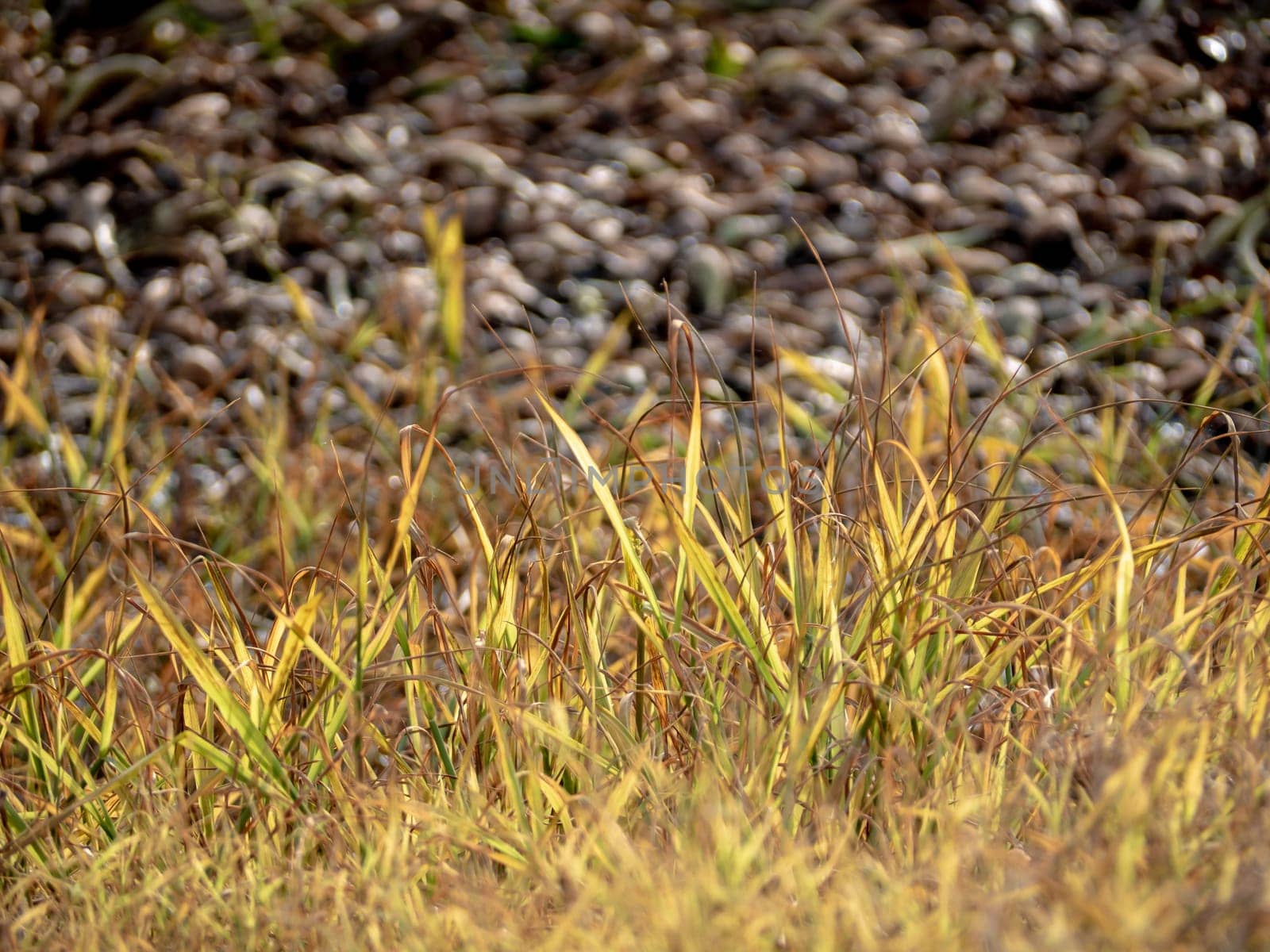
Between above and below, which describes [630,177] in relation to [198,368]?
above

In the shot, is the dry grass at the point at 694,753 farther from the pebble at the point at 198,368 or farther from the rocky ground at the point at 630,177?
the rocky ground at the point at 630,177

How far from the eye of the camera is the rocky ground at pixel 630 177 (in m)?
2.87

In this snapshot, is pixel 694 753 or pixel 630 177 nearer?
pixel 694 753

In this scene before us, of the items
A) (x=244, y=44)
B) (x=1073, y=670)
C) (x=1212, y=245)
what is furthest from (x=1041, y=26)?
(x=1073, y=670)

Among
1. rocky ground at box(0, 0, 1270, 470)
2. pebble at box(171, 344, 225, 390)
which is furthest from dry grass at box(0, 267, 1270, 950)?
rocky ground at box(0, 0, 1270, 470)

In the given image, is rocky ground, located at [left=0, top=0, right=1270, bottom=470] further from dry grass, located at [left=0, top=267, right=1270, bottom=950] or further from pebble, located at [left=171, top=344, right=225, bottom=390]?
dry grass, located at [left=0, top=267, right=1270, bottom=950]

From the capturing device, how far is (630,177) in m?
3.33

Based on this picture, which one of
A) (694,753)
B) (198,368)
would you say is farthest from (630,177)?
(694,753)

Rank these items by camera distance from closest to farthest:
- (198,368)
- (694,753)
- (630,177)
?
(694,753), (198,368), (630,177)

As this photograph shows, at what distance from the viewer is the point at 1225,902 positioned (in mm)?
792

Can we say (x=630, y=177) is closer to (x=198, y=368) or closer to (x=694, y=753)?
(x=198, y=368)

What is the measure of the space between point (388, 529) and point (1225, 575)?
A: 1.33 m

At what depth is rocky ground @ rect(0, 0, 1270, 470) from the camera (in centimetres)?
287

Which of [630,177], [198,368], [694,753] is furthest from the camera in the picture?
[630,177]
